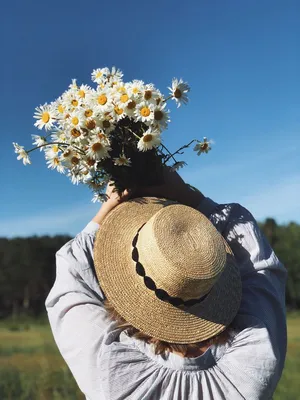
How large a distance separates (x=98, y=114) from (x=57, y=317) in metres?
0.61

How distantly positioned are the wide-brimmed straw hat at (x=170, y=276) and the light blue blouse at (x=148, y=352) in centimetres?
5

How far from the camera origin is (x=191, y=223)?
1.83 metres

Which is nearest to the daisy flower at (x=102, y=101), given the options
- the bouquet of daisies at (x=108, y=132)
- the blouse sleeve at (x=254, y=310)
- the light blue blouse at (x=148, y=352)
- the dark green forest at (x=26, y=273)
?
the bouquet of daisies at (x=108, y=132)

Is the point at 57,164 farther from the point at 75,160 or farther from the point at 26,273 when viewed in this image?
the point at 26,273

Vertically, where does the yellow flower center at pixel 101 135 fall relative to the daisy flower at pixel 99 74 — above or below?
below

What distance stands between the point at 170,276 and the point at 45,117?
0.68 m

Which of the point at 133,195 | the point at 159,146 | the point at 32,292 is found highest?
the point at 159,146

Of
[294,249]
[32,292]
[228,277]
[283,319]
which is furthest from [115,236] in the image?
[294,249]

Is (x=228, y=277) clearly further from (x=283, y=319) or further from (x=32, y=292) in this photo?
(x=32, y=292)

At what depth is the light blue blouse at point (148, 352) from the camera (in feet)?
5.43

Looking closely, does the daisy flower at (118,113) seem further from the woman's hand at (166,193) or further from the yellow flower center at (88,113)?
the woman's hand at (166,193)

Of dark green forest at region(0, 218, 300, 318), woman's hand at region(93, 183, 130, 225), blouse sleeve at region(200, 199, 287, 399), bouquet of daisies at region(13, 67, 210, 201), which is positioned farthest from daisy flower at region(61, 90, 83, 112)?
dark green forest at region(0, 218, 300, 318)

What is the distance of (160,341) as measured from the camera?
1.73 m

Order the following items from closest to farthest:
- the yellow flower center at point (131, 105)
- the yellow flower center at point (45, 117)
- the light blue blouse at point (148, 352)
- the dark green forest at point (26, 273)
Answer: the light blue blouse at point (148, 352) < the yellow flower center at point (131, 105) < the yellow flower center at point (45, 117) < the dark green forest at point (26, 273)
